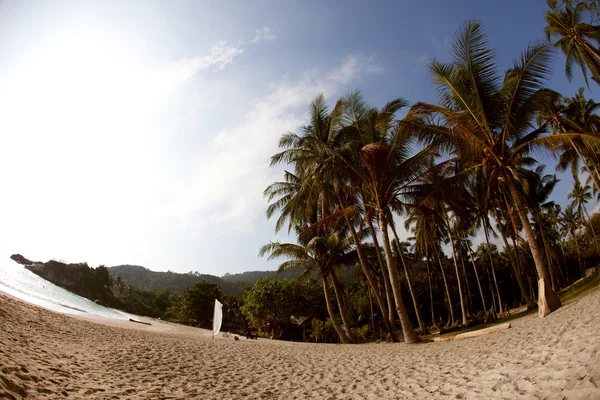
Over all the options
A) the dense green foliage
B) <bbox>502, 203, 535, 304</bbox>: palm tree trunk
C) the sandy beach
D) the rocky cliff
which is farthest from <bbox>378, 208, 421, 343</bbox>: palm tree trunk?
the rocky cliff

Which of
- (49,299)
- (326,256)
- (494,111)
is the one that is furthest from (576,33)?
(49,299)

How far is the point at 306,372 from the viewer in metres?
7.02

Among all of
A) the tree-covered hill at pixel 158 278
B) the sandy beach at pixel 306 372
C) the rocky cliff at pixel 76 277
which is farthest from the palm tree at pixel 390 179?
the tree-covered hill at pixel 158 278

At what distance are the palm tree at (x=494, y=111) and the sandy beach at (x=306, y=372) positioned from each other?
3.82m

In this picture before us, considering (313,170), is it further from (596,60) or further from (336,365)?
(596,60)

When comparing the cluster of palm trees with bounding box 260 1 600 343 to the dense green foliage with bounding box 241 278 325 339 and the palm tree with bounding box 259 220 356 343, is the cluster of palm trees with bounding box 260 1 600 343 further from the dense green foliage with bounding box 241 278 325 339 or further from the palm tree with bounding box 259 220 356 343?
the dense green foliage with bounding box 241 278 325 339

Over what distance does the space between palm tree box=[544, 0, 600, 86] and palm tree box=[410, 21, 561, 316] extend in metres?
4.04

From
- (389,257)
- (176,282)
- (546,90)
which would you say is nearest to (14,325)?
(389,257)

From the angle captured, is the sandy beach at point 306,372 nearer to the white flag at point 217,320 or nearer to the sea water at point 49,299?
the white flag at point 217,320

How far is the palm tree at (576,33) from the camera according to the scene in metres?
10.9

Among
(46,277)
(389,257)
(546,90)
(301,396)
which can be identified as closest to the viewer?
(301,396)

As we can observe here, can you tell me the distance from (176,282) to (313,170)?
476ft

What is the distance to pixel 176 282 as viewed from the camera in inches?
5546

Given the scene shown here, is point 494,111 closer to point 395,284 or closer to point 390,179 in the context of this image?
point 390,179
